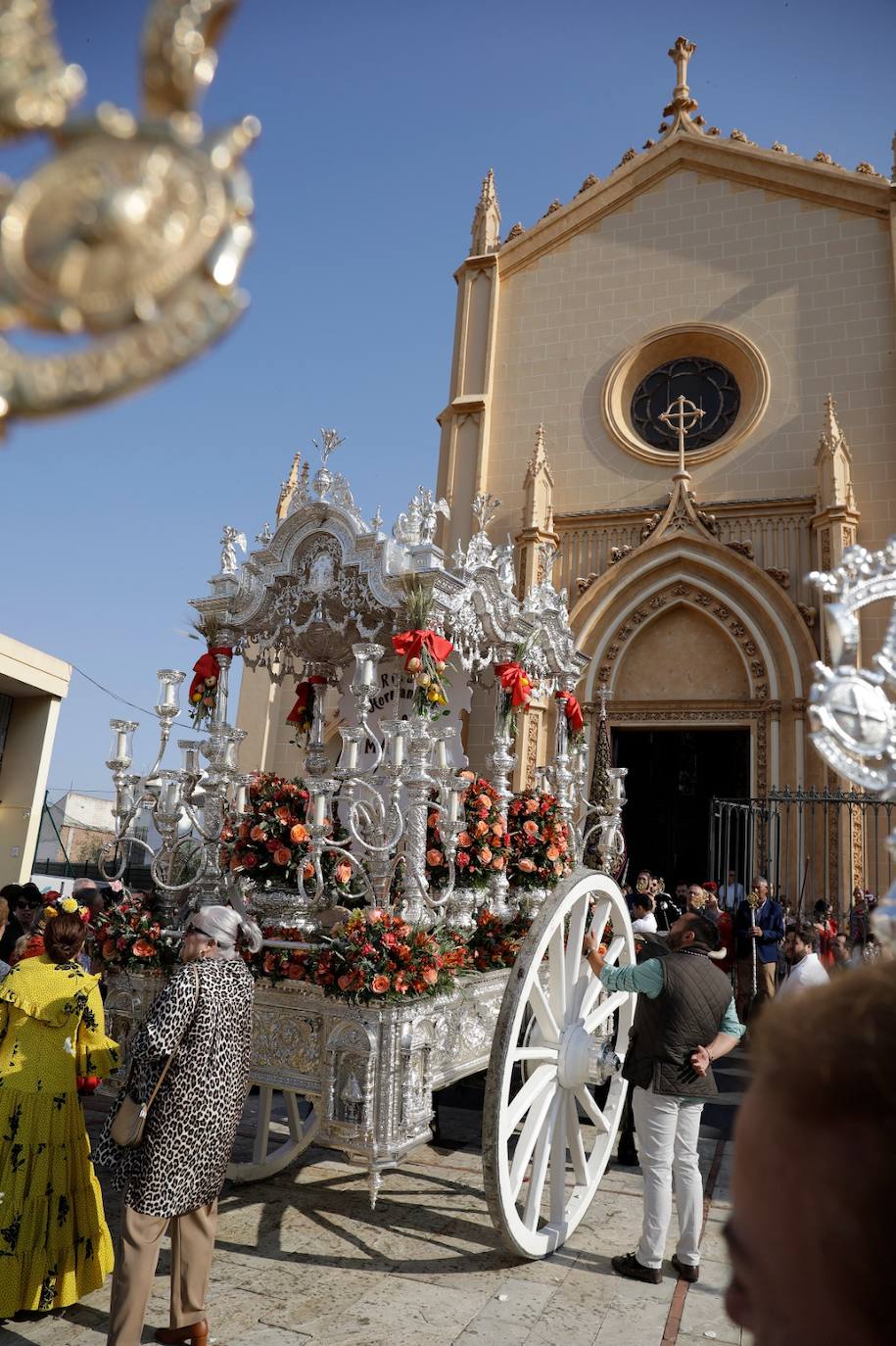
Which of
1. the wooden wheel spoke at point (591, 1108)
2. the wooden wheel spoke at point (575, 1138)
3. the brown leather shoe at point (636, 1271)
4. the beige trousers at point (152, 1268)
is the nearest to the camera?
the beige trousers at point (152, 1268)

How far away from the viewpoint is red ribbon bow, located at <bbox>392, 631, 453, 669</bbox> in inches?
224

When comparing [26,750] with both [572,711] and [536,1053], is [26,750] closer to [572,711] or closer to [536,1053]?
[572,711]

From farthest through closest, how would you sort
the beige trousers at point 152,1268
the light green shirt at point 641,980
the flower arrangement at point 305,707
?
1. the flower arrangement at point 305,707
2. the light green shirt at point 641,980
3. the beige trousers at point 152,1268

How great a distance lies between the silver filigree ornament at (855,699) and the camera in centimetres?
177

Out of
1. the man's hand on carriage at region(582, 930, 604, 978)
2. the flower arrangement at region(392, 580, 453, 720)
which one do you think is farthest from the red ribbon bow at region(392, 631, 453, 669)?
the man's hand on carriage at region(582, 930, 604, 978)

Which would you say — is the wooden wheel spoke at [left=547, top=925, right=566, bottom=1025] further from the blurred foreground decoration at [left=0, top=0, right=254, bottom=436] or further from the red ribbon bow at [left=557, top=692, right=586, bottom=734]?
the blurred foreground decoration at [left=0, top=0, right=254, bottom=436]

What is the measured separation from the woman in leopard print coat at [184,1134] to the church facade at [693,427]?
Result: 9603 millimetres

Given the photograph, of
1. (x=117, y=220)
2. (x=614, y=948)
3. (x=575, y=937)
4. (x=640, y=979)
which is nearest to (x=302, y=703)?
(x=614, y=948)

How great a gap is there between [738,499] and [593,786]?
4.75 m

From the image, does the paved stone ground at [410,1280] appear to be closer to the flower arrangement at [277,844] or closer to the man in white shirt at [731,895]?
the flower arrangement at [277,844]

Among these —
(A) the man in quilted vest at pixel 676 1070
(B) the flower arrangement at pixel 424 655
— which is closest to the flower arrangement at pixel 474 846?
(B) the flower arrangement at pixel 424 655

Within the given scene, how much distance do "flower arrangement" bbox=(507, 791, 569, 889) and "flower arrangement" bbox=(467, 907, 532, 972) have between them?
72cm

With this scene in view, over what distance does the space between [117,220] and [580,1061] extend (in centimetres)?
448

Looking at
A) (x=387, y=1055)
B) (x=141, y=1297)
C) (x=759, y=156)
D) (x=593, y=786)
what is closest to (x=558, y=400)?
(x=759, y=156)
